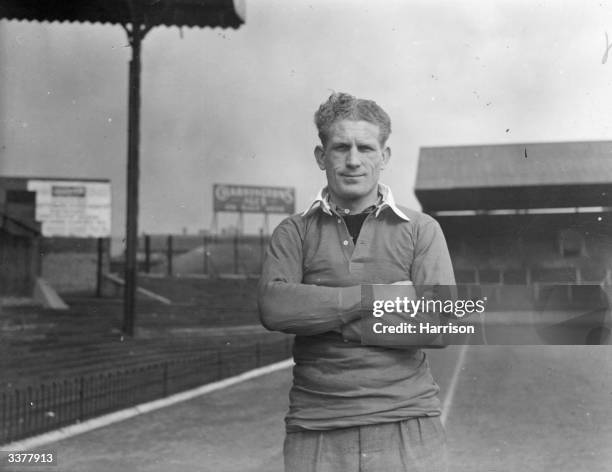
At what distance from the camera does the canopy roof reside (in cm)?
318

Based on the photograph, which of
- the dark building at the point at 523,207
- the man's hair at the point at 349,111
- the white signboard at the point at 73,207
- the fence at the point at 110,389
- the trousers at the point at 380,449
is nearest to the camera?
the trousers at the point at 380,449

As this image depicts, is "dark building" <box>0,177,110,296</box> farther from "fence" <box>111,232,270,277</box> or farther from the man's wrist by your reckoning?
the man's wrist

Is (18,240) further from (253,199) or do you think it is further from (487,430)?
(487,430)

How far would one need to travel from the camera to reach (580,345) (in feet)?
9.77

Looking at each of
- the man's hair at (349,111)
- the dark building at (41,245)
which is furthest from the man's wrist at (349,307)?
the dark building at (41,245)

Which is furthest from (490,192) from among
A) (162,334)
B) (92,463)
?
(162,334)

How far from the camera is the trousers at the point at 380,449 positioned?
207 cm

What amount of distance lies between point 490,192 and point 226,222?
1.68 metres

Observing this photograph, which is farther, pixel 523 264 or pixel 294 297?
pixel 523 264

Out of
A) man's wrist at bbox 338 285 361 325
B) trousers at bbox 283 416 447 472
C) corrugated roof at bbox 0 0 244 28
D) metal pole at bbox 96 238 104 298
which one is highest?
corrugated roof at bbox 0 0 244 28

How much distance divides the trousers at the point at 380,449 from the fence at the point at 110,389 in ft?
9.82

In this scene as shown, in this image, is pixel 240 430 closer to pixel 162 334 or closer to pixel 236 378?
pixel 162 334

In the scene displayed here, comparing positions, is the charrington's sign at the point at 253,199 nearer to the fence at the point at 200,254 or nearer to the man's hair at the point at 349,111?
the fence at the point at 200,254

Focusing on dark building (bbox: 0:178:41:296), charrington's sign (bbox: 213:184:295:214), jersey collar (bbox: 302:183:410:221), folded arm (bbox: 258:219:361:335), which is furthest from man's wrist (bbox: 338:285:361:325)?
dark building (bbox: 0:178:41:296)
